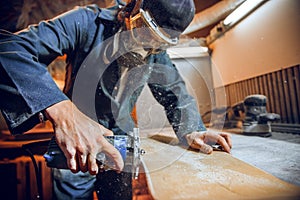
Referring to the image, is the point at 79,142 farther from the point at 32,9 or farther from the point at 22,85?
the point at 32,9

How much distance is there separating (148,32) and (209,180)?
556 millimetres

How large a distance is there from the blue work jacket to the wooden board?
0.91 feet

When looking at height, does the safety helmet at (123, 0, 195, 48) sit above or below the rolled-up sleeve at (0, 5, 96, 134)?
above

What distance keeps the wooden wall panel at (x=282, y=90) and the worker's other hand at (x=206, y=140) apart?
801 millimetres

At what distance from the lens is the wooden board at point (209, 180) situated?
1.46 ft

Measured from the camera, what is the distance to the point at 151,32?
810 millimetres

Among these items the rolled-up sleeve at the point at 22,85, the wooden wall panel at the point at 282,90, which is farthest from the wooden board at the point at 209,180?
the wooden wall panel at the point at 282,90

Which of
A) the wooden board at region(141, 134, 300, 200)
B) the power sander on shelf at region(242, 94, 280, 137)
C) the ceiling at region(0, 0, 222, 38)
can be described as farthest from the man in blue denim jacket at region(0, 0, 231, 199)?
the ceiling at region(0, 0, 222, 38)

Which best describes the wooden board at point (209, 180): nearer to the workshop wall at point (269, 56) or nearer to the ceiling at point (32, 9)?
the workshop wall at point (269, 56)

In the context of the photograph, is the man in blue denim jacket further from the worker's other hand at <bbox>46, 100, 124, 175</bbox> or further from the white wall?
the white wall

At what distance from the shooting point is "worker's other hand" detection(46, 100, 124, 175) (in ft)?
2.01

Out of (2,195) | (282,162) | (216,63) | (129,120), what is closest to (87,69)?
(129,120)

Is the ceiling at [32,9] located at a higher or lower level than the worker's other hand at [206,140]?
higher

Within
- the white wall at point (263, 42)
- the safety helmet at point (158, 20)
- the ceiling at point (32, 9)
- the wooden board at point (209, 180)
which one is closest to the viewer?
the wooden board at point (209, 180)
